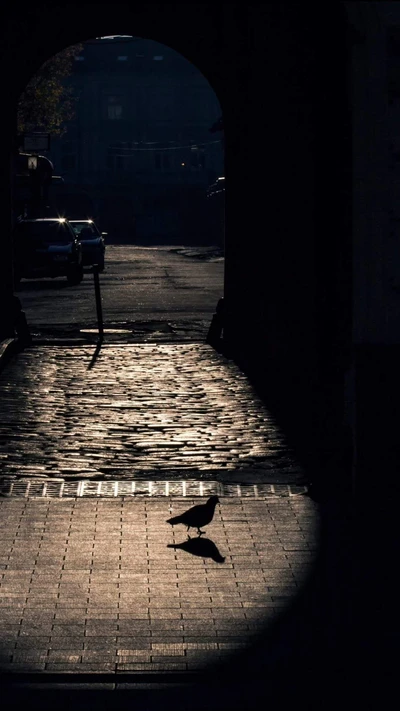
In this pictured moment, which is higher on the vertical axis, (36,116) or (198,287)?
(36,116)

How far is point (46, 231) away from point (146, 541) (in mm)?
32007

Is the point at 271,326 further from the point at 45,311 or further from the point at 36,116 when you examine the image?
the point at 36,116

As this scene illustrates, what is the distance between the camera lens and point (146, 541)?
8078 millimetres

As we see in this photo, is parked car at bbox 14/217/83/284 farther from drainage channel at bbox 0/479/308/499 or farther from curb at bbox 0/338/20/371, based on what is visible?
drainage channel at bbox 0/479/308/499

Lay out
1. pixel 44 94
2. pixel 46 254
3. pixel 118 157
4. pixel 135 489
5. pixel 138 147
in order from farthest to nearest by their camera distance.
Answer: pixel 138 147 < pixel 118 157 < pixel 44 94 < pixel 46 254 < pixel 135 489

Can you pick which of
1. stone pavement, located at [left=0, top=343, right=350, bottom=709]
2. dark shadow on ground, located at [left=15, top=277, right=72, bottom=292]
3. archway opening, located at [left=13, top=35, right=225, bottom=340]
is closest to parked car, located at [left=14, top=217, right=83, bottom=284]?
dark shadow on ground, located at [left=15, top=277, right=72, bottom=292]

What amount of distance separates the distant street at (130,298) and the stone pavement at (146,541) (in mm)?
9413

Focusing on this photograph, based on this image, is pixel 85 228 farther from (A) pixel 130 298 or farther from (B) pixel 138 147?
(B) pixel 138 147

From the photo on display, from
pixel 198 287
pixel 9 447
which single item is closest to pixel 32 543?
pixel 9 447

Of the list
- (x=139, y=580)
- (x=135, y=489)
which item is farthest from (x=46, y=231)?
(x=139, y=580)

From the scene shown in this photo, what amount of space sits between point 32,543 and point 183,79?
104 metres

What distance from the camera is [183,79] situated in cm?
10994

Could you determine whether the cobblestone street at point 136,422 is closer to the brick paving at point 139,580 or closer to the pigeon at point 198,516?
the brick paving at point 139,580

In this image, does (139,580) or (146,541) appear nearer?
(139,580)
